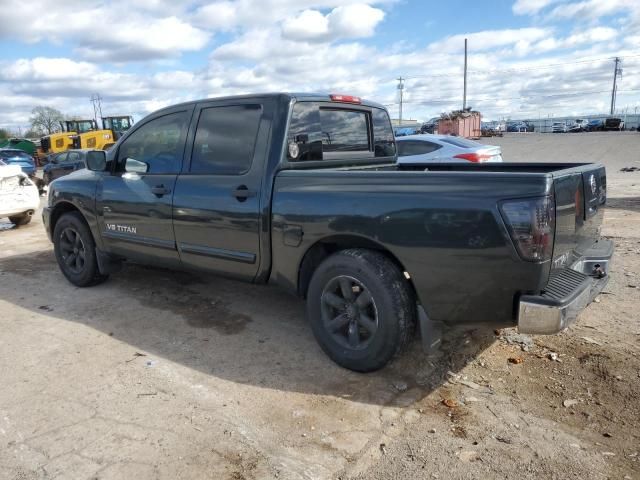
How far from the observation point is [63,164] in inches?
770

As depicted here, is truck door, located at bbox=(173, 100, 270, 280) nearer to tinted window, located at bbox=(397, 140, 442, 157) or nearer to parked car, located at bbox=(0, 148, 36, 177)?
tinted window, located at bbox=(397, 140, 442, 157)

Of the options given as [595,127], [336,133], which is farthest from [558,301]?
[595,127]

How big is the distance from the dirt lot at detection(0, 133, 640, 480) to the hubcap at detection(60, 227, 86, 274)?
70cm

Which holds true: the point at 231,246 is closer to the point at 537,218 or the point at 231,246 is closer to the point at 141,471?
the point at 141,471

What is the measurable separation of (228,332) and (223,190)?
4.00 feet

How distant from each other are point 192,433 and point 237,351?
3.66 feet

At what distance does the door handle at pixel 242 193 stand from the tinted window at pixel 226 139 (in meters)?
0.15

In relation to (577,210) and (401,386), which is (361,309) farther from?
(577,210)

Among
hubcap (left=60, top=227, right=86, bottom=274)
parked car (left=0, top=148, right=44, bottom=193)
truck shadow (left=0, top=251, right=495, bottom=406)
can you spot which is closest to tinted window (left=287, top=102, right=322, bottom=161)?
truck shadow (left=0, top=251, right=495, bottom=406)

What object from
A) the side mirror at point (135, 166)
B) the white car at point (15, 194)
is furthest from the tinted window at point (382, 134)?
the white car at point (15, 194)

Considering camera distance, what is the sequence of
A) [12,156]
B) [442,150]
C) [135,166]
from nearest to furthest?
[135,166]
[442,150]
[12,156]

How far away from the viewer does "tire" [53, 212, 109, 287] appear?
5.49 m

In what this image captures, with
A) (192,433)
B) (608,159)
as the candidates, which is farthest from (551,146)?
(192,433)

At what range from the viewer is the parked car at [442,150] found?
35.7 feet
